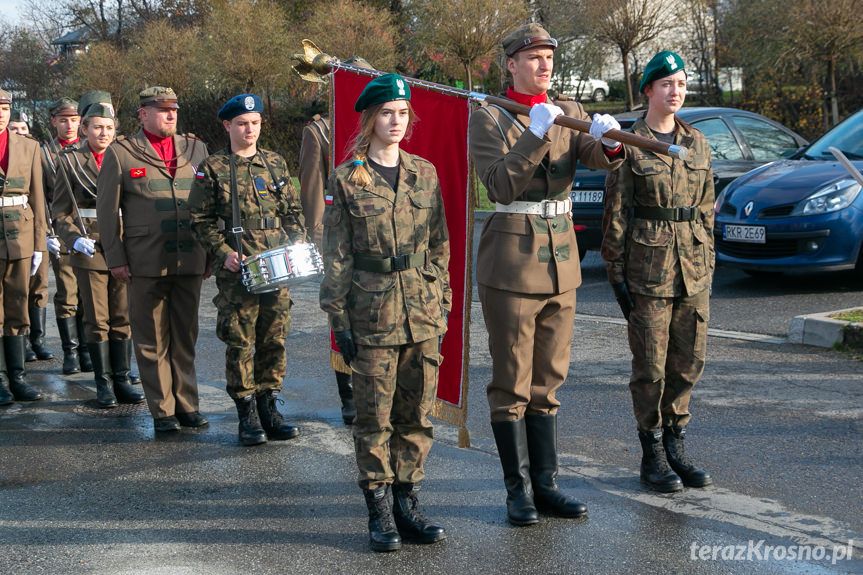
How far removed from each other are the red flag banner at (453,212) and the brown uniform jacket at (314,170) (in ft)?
4.00

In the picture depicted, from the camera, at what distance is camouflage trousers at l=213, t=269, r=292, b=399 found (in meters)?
6.03

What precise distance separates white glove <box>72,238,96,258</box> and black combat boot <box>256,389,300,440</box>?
1875 millimetres

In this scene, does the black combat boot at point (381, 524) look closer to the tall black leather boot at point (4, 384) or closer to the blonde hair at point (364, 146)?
the blonde hair at point (364, 146)

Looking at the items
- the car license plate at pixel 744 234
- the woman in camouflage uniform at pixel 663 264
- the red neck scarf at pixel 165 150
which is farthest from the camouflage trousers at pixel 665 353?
the car license plate at pixel 744 234

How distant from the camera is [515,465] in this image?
468 centimetres

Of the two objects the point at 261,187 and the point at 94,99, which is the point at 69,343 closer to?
the point at 94,99

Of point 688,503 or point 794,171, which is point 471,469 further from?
point 794,171

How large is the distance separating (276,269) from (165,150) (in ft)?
4.88

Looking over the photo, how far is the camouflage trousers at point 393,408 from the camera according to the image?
445cm

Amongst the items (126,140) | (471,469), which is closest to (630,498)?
(471,469)

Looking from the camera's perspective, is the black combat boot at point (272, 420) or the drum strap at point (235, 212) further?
the black combat boot at point (272, 420)

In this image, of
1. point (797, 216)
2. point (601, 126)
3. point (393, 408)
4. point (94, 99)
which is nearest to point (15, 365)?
point (94, 99)

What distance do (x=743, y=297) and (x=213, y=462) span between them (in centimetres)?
588

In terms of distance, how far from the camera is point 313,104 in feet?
105
